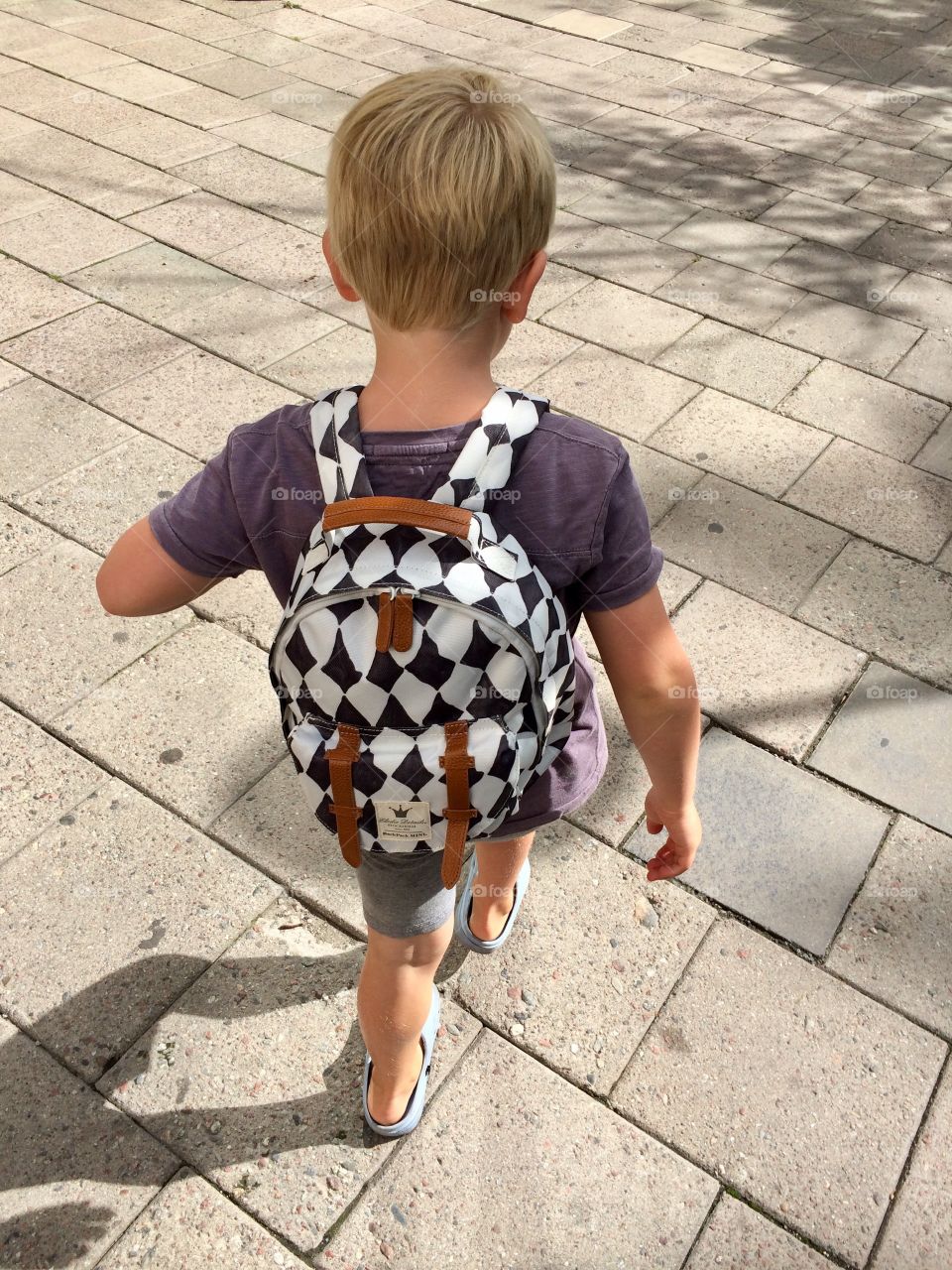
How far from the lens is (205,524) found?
61.1 inches

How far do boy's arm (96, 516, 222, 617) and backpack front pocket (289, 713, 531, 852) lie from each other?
0.94 feet

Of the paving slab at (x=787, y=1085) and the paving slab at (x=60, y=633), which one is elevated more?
the paving slab at (x=60, y=633)

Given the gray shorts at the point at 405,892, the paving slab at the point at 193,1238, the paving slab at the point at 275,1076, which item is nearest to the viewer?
the gray shorts at the point at 405,892

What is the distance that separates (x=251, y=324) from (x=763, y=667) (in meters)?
2.54

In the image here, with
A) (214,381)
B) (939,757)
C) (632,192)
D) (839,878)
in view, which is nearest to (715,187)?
(632,192)

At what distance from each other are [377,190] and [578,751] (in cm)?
94

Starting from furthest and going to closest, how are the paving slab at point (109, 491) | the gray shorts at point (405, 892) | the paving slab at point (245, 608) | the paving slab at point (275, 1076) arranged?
the paving slab at point (109, 491) → the paving slab at point (245, 608) → the paving slab at point (275, 1076) → the gray shorts at point (405, 892)

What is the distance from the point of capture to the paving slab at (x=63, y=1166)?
1958 mm

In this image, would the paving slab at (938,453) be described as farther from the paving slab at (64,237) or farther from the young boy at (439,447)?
the paving slab at (64,237)

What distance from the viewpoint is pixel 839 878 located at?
2.63 m

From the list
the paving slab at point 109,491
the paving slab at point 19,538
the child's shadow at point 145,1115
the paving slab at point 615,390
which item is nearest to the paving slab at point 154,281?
the paving slab at point 109,491

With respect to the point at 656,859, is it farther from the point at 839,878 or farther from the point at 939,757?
the point at 939,757

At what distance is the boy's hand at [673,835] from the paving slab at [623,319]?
2.86m

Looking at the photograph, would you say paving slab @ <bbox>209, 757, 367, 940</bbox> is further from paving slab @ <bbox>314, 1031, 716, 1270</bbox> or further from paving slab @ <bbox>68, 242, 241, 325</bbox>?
paving slab @ <bbox>68, 242, 241, 325</bbox>
